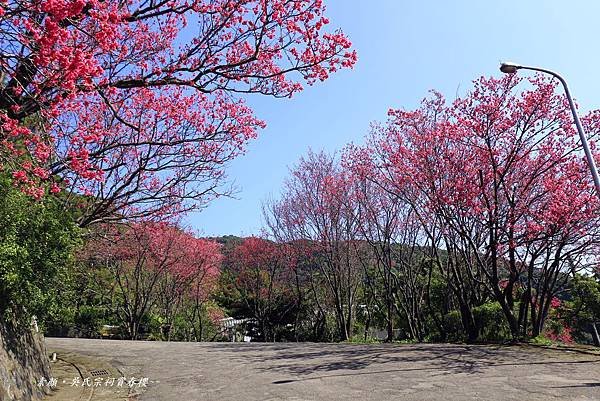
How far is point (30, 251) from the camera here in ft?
20.7

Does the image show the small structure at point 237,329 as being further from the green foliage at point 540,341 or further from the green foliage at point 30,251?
the green foliage at point 30,251

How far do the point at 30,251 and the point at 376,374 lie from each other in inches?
239

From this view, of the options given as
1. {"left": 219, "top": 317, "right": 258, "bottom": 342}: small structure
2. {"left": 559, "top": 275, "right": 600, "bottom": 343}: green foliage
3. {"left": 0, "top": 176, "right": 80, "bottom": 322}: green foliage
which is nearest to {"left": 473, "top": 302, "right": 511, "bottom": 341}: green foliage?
{"left": 559, "top": 275, "right": 600, "bottom": 343}: green foliage

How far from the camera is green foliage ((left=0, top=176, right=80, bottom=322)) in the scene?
5930 millimetres

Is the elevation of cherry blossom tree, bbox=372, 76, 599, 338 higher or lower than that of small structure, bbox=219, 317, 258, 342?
higher

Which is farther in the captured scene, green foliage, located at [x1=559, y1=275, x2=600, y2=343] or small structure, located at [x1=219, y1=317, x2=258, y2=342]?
small structure, located at [x1=219, y1=317, x2=258, y2=342]

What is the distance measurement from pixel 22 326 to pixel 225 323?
25.9 metres

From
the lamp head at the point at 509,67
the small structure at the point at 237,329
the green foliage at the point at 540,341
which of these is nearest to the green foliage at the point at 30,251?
the lamp head at the point at 509,67

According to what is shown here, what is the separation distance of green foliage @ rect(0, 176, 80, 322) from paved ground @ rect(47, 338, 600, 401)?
2.33m

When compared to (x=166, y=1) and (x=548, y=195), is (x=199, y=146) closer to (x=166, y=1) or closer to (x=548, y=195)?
(x=166, y=1)

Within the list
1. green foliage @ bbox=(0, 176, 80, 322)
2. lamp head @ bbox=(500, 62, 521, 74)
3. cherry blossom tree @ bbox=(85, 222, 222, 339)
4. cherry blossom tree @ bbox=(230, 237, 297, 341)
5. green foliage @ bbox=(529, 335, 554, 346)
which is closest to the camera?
green foliage @ bbox=(0, 176, 80, 322)

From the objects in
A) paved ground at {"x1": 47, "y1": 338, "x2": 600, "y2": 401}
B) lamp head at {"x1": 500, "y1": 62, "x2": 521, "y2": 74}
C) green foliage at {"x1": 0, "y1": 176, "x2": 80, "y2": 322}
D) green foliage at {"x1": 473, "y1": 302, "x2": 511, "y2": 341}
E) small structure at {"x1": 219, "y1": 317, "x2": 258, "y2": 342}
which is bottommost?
small structure at {"x1": 219, "y1": 317, "x2": 258, "y2": 342}

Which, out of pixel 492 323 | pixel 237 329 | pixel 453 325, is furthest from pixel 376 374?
pixel 237 329

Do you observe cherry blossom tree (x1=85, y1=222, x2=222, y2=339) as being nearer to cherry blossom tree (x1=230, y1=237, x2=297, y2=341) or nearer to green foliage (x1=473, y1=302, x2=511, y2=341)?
cherry blossom tree (x1=230, y1=237, x2=297, y2=341)
